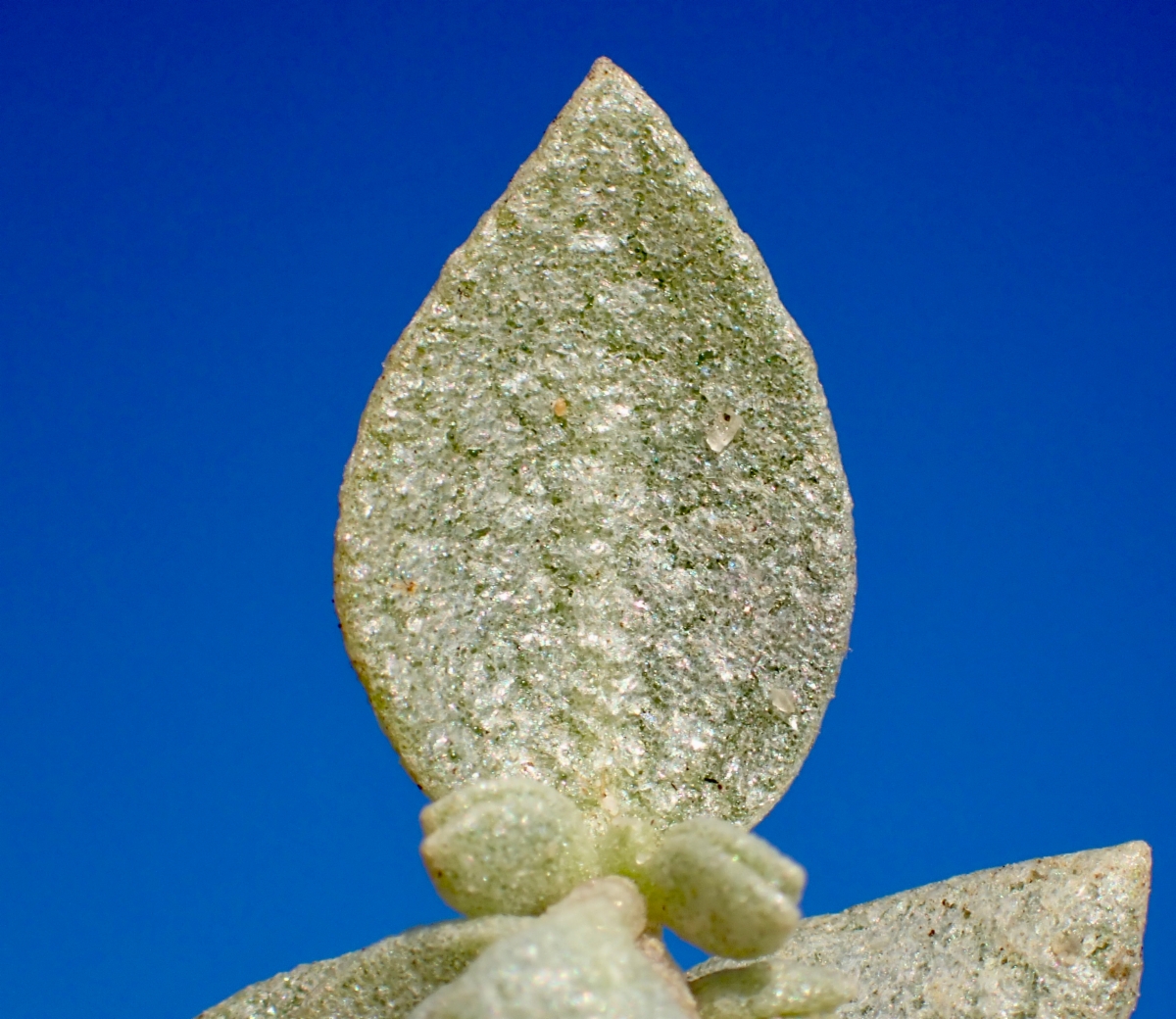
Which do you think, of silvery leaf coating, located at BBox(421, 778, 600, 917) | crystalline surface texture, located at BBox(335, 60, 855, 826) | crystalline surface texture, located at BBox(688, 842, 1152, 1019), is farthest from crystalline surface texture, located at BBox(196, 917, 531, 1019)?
crystalline surface texture, located at BBox(688, 842, 1152, 1019)

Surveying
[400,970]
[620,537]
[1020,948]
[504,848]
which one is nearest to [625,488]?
[620,537]

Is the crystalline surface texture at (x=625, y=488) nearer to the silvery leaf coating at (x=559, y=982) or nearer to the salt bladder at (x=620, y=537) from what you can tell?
the salt bladder at (x=620, y=537)

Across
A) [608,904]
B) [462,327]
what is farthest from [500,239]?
[608,904]

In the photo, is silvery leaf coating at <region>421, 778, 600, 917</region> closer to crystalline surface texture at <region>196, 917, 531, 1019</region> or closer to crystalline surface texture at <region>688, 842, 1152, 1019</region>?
crystalline surface texture at <region>196, 917, 531, 1019</region>

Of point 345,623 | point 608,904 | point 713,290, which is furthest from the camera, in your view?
point 713,290

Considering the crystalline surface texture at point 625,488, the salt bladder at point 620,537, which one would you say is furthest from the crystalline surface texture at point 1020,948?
the crystalline surface texture at point 625,488

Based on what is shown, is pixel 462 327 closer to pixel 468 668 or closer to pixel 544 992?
pixel 468 668

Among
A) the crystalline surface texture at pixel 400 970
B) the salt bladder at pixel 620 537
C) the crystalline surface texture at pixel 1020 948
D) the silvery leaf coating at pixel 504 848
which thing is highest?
the salt bladder at pixel 620 537
